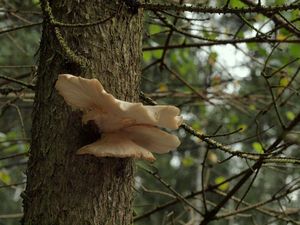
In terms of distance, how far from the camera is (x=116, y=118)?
63.2 inches

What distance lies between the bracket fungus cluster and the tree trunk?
84 mm

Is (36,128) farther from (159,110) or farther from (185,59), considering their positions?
(185,59)

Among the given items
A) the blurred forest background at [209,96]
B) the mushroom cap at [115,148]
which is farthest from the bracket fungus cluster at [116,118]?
the blurred forest background at [209,96]

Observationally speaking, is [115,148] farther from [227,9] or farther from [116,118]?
[227,9]

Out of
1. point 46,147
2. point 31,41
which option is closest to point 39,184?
point 46,147

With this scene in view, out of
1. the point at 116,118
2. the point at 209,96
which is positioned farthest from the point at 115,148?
the point at 209,96

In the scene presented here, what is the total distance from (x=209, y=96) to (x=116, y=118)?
127 inches

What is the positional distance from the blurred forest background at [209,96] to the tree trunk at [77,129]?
0.19 m

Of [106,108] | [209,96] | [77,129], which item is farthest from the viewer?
[209,96]

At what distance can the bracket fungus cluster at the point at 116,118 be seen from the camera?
151 centimetres

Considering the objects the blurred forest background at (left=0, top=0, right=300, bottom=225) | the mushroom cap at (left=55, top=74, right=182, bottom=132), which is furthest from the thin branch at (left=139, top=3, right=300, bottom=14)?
the mushroom cap at (left=55, top=74, right=182, bottom=132)

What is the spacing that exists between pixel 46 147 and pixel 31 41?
16.3 ft

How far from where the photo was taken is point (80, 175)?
164 centimetres

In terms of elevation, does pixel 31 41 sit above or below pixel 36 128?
above
